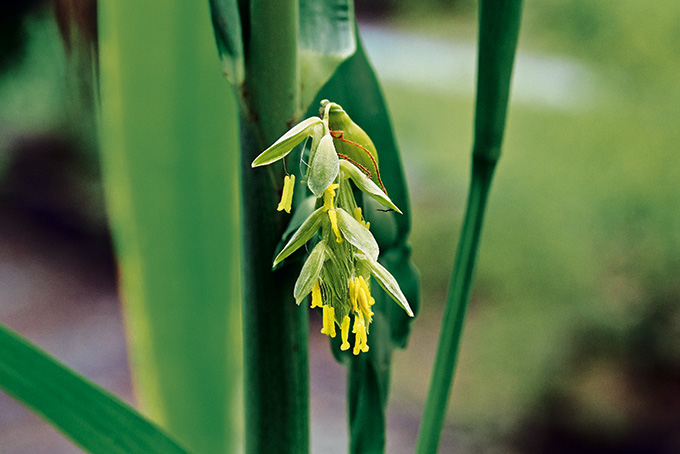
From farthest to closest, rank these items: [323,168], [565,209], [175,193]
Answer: [565,209], [175,193], [323,168]

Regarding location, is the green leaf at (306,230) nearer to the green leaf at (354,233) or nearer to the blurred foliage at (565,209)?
the green leaf at (354,233)

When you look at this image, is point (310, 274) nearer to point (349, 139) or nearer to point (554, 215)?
point (349, 139)

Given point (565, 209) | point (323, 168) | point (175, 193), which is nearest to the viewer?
point (323, 168)

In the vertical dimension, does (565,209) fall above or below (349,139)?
below

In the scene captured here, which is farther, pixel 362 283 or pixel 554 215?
pixel 554 215

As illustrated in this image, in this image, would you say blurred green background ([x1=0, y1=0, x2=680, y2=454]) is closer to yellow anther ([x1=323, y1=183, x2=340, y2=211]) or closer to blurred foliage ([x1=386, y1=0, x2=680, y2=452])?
blurred foliage ([x1=386, y1=0, x2=680, y2=452])

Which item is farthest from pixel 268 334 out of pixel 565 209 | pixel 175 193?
pixel 565 209
